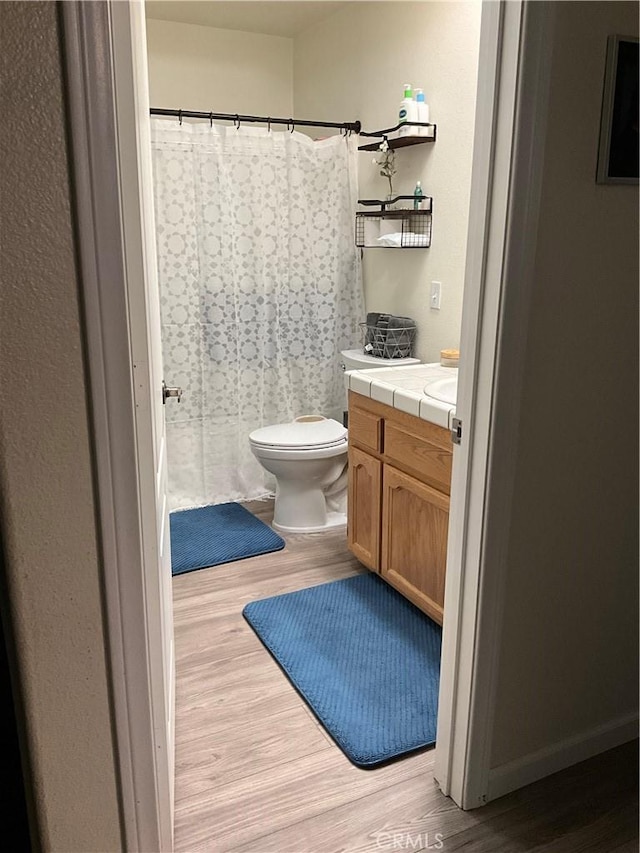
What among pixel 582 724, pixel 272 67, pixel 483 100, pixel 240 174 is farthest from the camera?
pixel 272 67

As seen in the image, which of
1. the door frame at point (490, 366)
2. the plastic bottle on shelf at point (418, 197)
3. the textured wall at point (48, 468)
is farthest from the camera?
the plastic bottle on shelf at point (418, 197)

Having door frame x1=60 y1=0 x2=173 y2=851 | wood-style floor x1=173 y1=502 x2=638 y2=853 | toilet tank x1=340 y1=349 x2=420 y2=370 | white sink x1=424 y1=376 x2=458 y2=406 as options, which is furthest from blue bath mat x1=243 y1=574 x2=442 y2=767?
toilet tank x1=340 y1=349 x2=420 y2=370

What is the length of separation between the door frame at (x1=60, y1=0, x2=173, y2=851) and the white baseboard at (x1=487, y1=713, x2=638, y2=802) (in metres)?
0.86

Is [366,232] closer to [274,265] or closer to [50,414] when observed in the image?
[274,265]

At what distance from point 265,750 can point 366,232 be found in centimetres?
236

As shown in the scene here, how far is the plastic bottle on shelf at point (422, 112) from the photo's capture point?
2.92m

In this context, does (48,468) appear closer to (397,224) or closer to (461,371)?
(461,371)

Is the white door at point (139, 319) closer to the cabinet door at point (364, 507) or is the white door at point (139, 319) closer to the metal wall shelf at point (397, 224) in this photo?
the cabinet door at point (364, 507)

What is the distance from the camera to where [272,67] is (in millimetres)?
4047

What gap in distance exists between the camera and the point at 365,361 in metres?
3.24

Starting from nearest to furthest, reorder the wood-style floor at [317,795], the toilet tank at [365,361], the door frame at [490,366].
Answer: the door frame at [490,366], the wood-style floor at [317,795], the toilet tank at [365,361]

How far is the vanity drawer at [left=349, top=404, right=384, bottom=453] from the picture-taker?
2561 millimetres

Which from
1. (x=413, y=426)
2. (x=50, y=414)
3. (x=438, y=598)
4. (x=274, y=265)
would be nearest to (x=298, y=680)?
(x=438, y=598)

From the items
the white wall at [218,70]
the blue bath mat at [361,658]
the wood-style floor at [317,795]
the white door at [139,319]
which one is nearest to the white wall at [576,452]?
the wood-style floor at [317,795]
